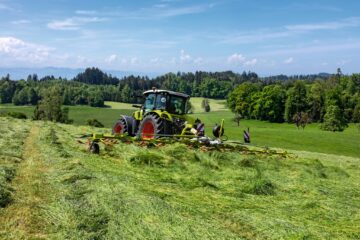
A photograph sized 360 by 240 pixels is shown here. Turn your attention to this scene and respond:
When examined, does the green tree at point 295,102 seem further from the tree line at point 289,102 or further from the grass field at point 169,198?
the grass field at point 169,198

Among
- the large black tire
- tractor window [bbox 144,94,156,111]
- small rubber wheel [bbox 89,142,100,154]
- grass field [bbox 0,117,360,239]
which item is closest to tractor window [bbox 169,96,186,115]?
tractor window [bbox 144,94,156,111]

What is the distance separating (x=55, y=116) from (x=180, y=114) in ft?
164

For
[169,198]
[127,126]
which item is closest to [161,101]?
[127,126]

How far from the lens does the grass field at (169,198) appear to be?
216 inches

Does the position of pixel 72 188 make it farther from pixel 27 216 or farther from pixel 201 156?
pixel 201 156

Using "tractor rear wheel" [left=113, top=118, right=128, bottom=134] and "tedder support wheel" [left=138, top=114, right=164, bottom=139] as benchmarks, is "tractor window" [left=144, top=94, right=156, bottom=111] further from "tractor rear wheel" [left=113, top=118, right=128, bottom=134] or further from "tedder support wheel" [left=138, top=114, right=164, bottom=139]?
"tractor rear wheel" [left=113, top=118, right=128, bottom=134]

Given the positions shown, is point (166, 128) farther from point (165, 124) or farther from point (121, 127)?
point (121, 127)

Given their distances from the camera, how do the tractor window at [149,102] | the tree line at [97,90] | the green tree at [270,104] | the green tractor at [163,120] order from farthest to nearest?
the tree line at [97,90], the green tree at [270,104], the tractor window at [149,102], the green tractor at [163,120]

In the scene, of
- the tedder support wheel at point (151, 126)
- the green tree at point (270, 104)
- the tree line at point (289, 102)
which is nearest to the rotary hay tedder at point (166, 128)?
the tedder support wheel at point (151, 126)

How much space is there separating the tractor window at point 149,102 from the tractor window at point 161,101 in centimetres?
27

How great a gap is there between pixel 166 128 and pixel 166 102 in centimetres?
137

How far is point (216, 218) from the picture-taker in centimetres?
611


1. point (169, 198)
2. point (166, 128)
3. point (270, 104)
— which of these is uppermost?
point (270, 104)

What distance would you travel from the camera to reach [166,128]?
54.9 ft
